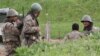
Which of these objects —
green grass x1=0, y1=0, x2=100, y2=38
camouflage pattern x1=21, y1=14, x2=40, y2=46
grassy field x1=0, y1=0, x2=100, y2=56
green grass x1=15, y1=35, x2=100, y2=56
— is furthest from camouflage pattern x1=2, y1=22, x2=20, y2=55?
green grass x1=0, y1=0, x2=100, y2=38

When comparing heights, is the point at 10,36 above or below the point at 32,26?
below

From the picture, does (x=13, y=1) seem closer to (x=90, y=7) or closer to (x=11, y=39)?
(x=90, y=7)

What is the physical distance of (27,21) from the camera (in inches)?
435

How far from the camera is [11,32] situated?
11578 mm

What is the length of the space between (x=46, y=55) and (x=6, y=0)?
88.3ft

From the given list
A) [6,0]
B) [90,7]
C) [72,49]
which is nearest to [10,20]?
[72,49]

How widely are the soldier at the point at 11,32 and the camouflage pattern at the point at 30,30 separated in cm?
35

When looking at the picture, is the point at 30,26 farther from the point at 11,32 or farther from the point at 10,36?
the point at 10,36

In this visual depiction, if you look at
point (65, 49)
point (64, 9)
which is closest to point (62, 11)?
point (64, 9)

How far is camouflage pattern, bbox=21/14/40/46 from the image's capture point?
11.0 meters

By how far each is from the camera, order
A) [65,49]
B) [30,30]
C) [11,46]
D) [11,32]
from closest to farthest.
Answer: [65,49], [30,30], [11,32], [11,46]

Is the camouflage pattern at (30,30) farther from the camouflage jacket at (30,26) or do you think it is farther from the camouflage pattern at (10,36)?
the camouflage pattern at (10,36)

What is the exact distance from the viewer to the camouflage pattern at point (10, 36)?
11539 mm

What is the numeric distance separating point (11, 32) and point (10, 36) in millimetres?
128
